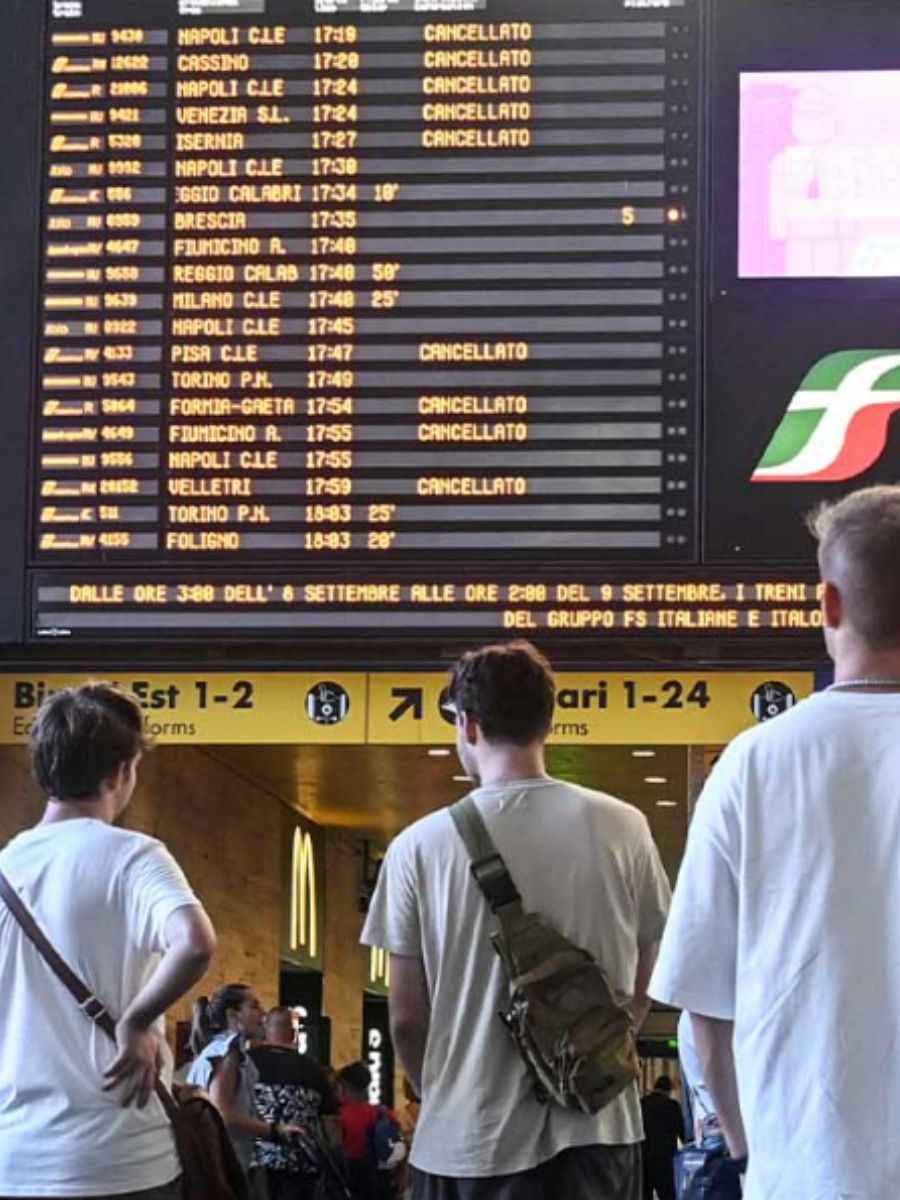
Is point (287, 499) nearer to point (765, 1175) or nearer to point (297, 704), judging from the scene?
point (297, 704)

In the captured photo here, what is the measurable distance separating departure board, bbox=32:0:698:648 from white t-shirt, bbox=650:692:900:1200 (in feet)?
21.1

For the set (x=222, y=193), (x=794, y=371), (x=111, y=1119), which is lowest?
(x=111, y=1119)

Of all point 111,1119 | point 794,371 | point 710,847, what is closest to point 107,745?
point 111,1119

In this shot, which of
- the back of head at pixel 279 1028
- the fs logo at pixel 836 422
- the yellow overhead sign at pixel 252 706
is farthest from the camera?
the back of head at pixel 279 1028

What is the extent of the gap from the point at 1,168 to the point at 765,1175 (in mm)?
7968

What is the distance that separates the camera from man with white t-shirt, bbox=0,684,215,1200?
399 cm

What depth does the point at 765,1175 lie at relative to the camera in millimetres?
2795

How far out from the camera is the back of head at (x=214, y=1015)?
9.24 metres

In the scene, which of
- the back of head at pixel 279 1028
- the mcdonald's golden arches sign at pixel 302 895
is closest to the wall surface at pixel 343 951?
the mcdonald's golden arches sign at pixel 302 895

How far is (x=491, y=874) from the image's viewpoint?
4195 millimetres

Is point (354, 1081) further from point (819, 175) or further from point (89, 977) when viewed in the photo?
point (89, 977)

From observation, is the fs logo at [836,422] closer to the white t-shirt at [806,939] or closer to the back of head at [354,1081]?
the back of head at [354,1081]

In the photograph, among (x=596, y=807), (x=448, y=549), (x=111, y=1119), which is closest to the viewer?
(x=111, y=1119)

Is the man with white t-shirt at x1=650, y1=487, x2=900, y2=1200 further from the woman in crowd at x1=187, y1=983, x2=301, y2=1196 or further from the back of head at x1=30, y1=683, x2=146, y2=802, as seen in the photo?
the woman in crowd at x1=187, y1=983, x2=301, y2=1196
